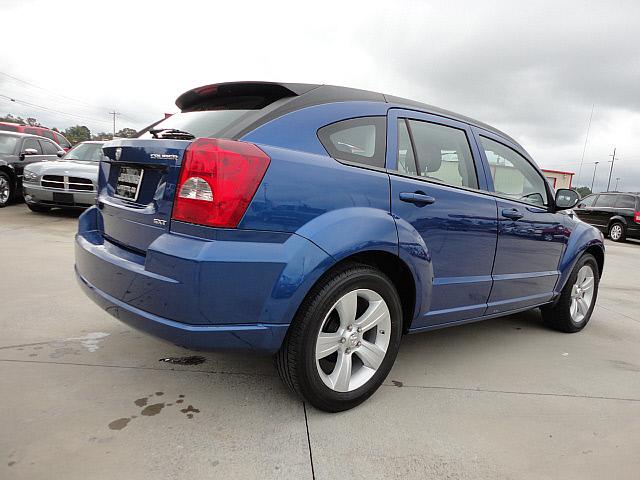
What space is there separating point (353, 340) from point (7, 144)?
34.5ft

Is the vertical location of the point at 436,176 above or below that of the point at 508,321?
above

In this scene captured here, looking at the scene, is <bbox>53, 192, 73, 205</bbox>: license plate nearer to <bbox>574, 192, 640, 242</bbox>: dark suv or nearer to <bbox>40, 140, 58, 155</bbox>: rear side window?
<bbox>40, 140, 58, 155</bbox>: rear side window

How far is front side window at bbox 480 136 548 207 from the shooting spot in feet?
10.6

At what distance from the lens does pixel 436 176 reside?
2.75 metres

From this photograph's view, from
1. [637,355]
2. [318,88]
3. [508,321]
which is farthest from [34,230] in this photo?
[637,355]

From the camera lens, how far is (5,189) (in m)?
9.43

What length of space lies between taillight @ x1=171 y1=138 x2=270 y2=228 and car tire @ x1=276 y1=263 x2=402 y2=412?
56 centimetres

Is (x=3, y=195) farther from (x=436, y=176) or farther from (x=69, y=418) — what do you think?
(x=436, y=176)

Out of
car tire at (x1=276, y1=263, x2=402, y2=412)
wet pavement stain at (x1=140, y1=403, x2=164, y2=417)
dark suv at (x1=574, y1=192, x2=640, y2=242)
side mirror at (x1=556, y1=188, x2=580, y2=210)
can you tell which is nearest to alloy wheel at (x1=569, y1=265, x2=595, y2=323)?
side mirror at (x1=556, y1=188, x2=580, y2=210)

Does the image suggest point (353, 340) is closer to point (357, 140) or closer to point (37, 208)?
point (357, 140)

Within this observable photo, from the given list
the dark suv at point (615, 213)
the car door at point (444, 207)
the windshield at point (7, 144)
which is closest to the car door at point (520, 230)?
the car door at point (444, 207)

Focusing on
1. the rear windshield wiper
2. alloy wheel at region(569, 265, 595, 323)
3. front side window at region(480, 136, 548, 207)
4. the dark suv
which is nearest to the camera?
the rear windshield wiper

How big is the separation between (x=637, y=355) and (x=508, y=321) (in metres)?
1.06

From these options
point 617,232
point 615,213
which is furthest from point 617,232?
point 615,213
